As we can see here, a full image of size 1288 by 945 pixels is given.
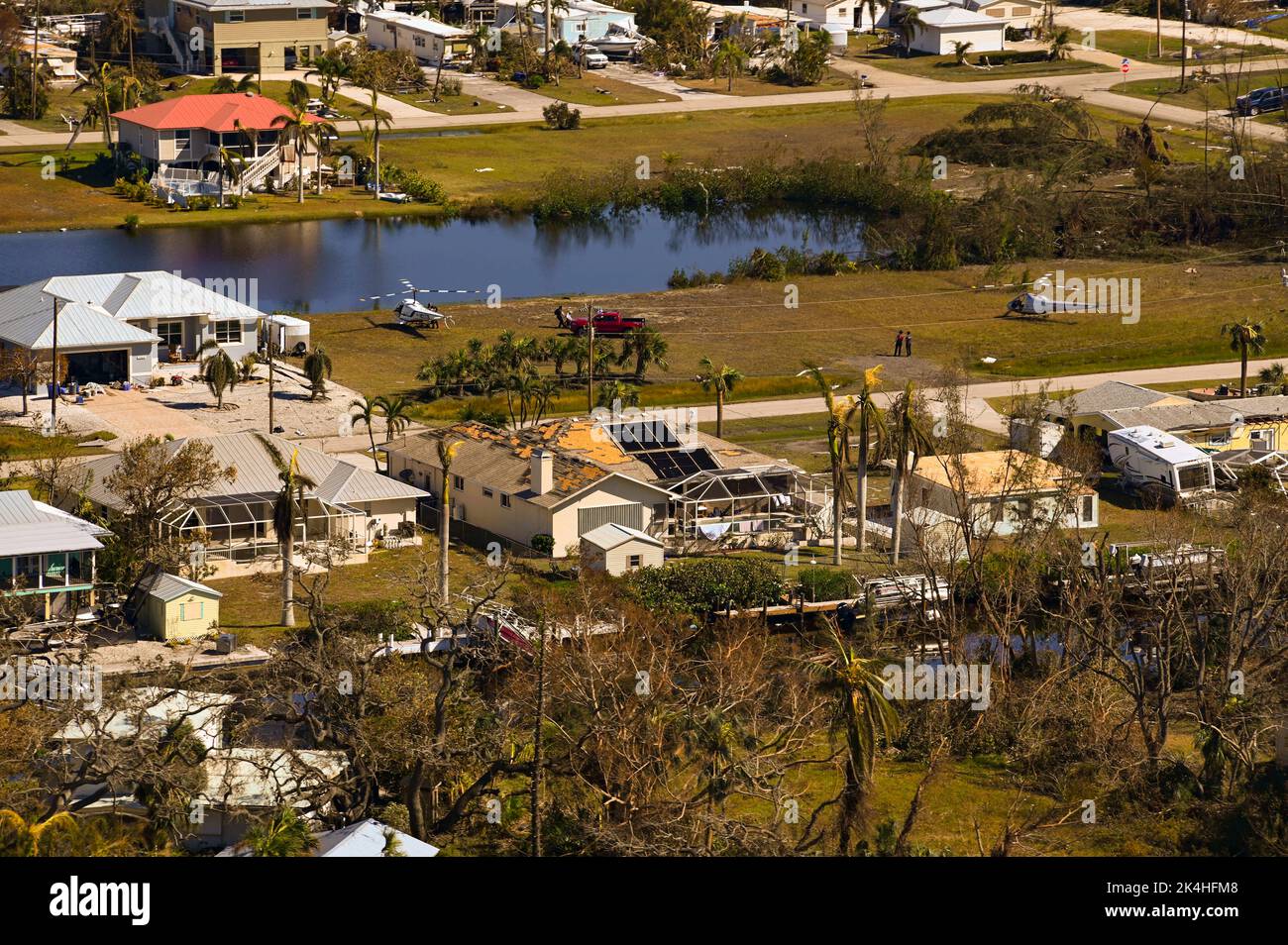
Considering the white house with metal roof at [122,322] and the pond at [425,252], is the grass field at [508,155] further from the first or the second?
the white house with metal roof at [122,322]

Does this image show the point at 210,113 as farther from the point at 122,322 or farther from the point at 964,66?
the point at 964,66

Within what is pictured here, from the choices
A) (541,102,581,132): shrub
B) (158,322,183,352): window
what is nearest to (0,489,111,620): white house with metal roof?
(158,322,183,352): window

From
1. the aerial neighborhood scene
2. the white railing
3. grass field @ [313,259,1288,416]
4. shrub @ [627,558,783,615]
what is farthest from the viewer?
the white railing

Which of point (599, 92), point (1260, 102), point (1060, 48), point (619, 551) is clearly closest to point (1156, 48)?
point (1060, 48)

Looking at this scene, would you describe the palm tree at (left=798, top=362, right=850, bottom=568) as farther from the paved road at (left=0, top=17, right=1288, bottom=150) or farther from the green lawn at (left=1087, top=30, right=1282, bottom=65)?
the green lawn at (left=1087, top=30, right=1282, bottom=65)

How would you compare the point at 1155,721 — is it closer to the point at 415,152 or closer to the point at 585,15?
the point at 415,152

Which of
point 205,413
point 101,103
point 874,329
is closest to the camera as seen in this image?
point 205,413
